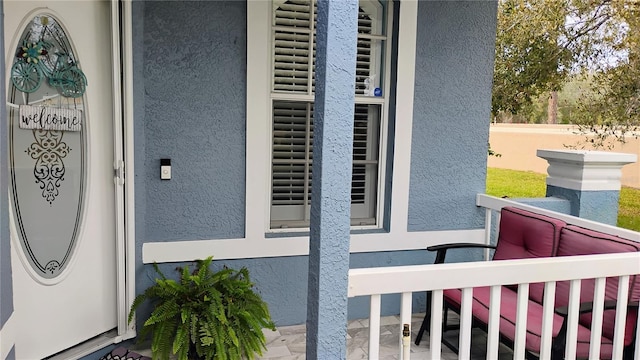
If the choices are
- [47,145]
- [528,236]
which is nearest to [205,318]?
[47,145]

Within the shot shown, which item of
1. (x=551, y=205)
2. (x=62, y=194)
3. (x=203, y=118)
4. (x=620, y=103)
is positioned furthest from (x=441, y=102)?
(x=620, y=103)

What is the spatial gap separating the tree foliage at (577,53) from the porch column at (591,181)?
379cm

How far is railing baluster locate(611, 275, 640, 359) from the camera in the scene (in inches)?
88.4

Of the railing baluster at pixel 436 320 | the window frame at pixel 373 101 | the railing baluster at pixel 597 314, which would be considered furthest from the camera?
the window frame at pixel 373 101

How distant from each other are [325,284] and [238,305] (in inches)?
62.6

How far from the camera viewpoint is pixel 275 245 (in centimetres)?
371

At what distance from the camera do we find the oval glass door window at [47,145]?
2.47m

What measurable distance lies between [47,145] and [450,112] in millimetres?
2920

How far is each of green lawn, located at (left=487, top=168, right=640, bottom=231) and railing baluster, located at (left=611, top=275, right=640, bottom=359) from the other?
736 centimetres

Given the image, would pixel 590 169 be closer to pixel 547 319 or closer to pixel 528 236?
pixel 528 236

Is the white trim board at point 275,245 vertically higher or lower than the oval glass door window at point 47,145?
lower

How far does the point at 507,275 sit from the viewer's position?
198 cm

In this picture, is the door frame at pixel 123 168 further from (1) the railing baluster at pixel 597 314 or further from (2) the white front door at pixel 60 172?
(1) the railing baluster at pixel 597 314

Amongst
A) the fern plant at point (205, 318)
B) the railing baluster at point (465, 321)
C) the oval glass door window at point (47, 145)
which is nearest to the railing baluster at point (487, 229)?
the fern plant at point (205, 318)
